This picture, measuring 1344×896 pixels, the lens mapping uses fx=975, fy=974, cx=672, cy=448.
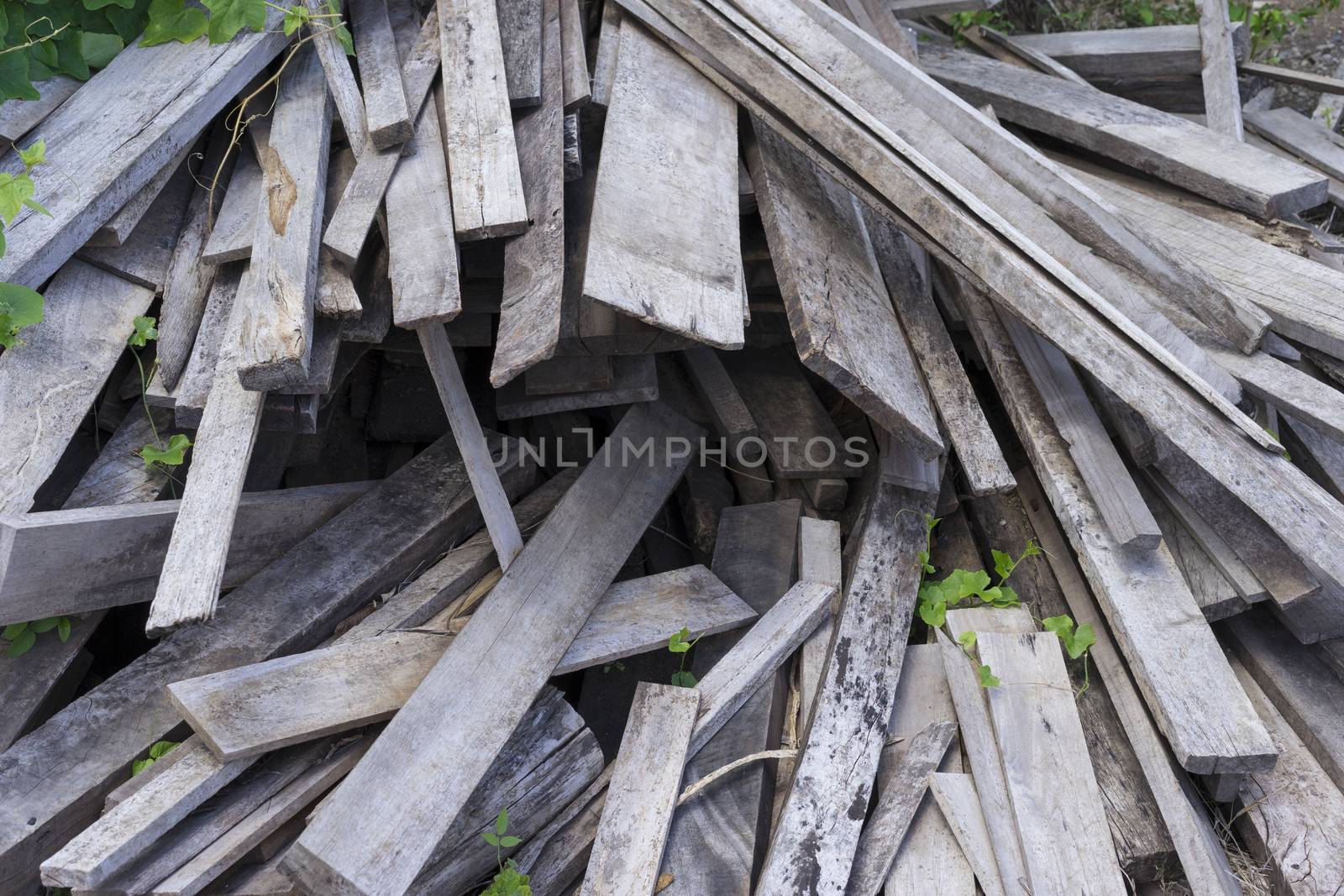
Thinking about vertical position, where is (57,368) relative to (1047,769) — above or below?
above

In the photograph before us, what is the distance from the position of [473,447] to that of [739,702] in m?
0.97

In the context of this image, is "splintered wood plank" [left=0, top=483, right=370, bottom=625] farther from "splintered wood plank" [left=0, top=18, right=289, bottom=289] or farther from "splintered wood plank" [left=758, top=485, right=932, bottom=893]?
"splintered wood plank" [left=758, top=485, right=932, bottom=893]

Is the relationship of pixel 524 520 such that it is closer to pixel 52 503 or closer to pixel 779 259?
pixel 779 259

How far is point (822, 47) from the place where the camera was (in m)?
3.04

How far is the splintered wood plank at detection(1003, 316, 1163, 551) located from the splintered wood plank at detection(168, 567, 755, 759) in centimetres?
101

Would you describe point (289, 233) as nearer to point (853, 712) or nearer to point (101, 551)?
point (101, 551)

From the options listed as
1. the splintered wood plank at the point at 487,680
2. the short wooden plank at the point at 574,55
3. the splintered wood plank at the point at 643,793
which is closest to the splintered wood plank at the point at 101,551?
the splintered wood plank at the point at 487,680

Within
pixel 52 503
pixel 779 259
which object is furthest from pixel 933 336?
pixel 52 503

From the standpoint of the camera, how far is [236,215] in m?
2.67

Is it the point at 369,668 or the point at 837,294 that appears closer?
the point at 369,668

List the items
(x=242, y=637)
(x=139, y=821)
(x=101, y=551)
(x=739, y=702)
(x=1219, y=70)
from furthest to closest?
(x=1219, y=70) < (x=739, y=702) < (x=242, y=637) < (x=101, y=551) < (x=139, y=821)

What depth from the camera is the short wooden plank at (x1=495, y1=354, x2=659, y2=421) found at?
288 cm

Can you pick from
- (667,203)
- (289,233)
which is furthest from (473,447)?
(667,203)

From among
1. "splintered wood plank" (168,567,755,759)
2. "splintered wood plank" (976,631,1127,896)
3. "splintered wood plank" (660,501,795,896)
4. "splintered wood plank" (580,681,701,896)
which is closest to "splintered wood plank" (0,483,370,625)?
"splintered wood plank" (168,567,755,759)
